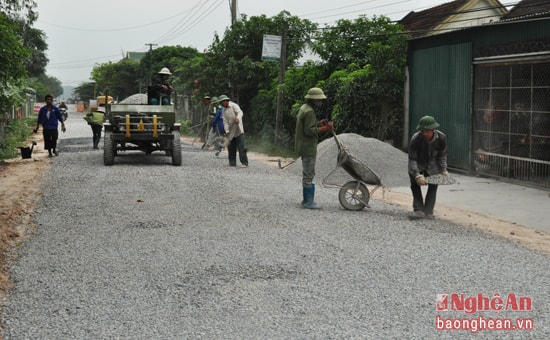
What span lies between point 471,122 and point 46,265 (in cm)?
1152

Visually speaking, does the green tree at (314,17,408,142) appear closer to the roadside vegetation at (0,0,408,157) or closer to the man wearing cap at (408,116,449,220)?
the roadside vegetation at (0,0,408,157)

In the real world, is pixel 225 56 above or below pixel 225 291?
above

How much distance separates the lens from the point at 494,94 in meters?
15.1

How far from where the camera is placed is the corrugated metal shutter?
52.4 feet

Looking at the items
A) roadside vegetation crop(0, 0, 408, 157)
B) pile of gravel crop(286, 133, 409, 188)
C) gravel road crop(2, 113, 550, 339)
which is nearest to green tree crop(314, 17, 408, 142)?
roadside vegetation crop(0, 0, 408, 157)

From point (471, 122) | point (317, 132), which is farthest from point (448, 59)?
point (317, 132)

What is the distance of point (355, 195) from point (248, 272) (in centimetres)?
435

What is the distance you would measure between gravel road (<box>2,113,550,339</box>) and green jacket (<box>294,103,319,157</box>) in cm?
95

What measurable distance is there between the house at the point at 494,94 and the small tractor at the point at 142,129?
6.69m

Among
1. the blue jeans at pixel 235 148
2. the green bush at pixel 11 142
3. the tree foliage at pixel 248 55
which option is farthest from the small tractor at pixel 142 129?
the tree foliage at pixel 248 55

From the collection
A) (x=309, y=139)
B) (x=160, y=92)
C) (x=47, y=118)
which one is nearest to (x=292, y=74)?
(x=160, y=92)

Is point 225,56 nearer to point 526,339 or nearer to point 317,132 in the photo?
point 317,132

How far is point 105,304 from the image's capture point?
5.45 m

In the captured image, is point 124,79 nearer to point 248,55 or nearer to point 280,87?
point 248,55
